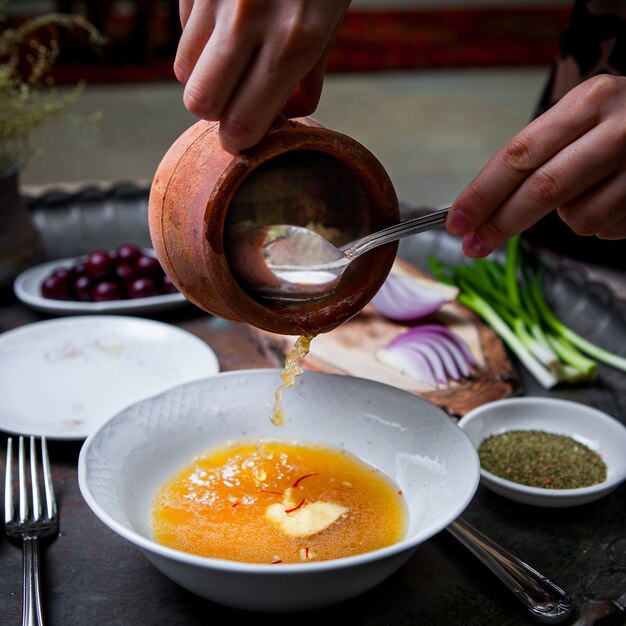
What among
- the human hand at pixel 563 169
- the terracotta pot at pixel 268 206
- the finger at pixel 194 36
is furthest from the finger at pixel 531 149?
the finger at pixel 194 36

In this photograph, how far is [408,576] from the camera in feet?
3.45

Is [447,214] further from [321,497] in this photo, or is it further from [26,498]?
[26,498]

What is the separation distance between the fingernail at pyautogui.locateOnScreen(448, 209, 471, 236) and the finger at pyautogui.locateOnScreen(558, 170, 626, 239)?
0.13 metres

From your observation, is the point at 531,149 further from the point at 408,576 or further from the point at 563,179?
the point at 408,576

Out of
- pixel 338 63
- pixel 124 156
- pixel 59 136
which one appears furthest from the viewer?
pixel 338 63

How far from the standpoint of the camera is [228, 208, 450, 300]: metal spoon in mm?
1063

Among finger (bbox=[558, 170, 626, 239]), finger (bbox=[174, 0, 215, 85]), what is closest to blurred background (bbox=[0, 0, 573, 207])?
finger (bbox=[558, 170, 626, 239])

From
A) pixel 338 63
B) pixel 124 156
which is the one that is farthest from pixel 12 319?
pixel 338 63

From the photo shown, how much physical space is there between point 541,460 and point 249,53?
0.77m

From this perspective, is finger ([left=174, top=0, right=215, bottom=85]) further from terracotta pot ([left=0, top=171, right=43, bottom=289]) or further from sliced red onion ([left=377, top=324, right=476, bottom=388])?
terracotta pot ([left=0, top=171, right=43, bottom=289])

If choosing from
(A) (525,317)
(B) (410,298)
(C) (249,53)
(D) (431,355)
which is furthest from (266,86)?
(A) (525,317)

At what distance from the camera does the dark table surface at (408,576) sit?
983 mm

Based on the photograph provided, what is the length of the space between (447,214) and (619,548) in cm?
52

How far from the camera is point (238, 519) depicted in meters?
1.07
